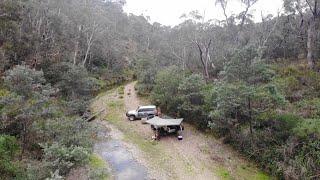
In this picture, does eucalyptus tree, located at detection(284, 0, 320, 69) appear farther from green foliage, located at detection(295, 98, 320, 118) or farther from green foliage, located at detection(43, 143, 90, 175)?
green foliage, located at detection(43, 143, 90, 175)

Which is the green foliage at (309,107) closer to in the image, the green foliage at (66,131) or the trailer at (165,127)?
the trailer at (165,127)

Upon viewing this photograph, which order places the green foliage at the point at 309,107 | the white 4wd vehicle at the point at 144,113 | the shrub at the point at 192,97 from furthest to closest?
the white 4wd vehicle at the point at 144,113
the shrub at the point at 192,97
the green foliage at the point at 309,107

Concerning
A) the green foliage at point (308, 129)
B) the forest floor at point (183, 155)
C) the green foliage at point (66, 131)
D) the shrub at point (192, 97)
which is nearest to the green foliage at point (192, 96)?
the shrub at point (192, 97)

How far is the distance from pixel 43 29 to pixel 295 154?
31927mm

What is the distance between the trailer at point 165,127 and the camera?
91.2 ft

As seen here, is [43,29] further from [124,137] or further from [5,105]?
[5,105]

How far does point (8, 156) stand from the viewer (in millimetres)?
18344

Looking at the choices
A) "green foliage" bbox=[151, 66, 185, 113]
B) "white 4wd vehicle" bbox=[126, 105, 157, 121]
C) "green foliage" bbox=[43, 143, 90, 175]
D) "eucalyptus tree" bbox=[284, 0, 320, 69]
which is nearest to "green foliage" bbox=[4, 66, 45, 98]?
"green foliage" bbox=[43, 143, 90, 175]

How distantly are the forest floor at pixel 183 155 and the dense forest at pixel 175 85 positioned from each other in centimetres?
106

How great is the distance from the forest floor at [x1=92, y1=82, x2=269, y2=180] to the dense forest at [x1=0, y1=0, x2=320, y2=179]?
3.48 ft

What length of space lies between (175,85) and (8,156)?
1927cm

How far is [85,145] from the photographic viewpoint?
1853 cm

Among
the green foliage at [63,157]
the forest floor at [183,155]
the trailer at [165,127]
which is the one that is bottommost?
the forest floor at [183,155]

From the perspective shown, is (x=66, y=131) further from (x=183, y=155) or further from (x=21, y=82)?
(x=183, y=155)
